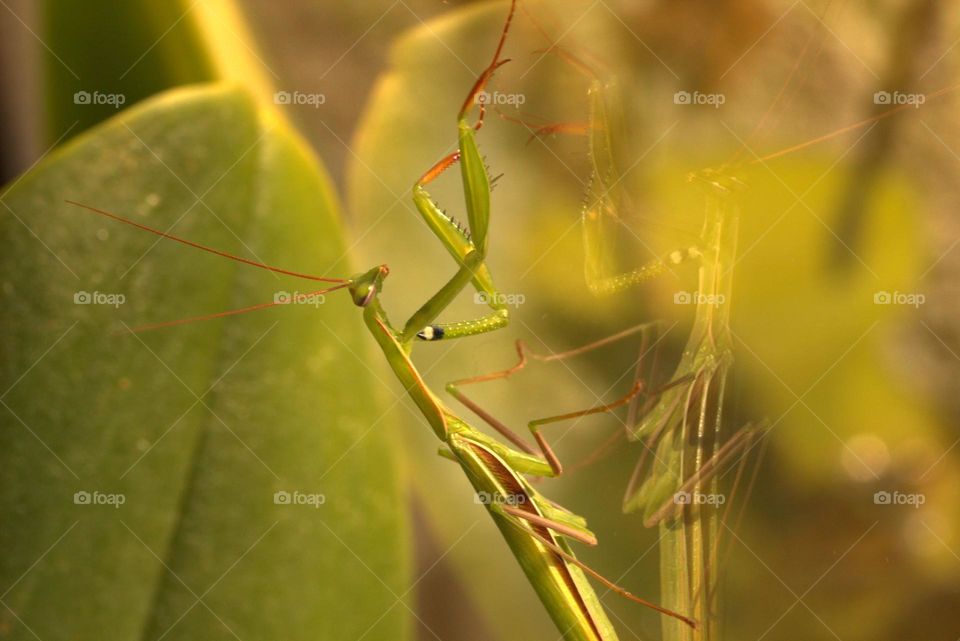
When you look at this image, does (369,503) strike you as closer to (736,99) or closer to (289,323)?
(289,323)

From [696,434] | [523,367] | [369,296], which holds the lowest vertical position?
[696,434]

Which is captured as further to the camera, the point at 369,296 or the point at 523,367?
the point at 523,367

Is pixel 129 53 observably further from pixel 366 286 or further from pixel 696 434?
pixel 696 434

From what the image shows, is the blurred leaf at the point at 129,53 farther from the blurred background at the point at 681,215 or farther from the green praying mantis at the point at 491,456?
the green praying mantis at the point at 491,456

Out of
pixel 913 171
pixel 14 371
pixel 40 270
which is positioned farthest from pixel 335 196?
pixel 913 171

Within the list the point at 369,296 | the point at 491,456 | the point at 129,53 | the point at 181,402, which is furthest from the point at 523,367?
the point at 129,53

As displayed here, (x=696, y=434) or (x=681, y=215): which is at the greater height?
(x=681, y=215)

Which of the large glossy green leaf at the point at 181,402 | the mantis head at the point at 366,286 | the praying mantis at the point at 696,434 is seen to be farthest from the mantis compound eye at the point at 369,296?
the praying mantis at the point at 696,434
